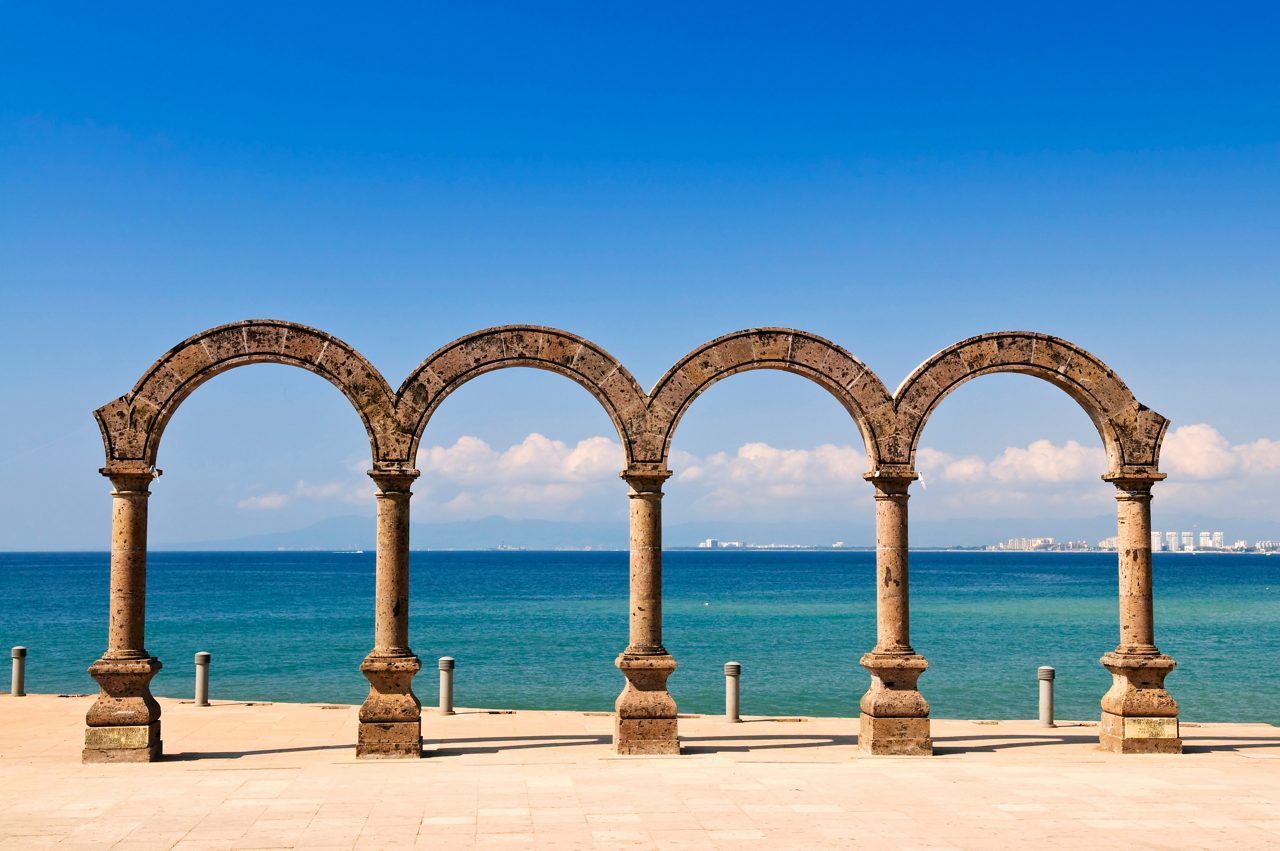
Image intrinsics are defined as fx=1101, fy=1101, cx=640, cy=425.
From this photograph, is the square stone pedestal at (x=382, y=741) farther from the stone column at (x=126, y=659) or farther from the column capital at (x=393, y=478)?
the column capital at (x=393, y=478)

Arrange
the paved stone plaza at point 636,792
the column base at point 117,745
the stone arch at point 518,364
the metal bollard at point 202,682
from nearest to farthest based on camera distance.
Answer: the paved stone plaza at point 636,792
the column base at point 117,745
the stone arch at point 518,364
the metal bollard at point 202,682

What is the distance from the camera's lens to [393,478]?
1336cm

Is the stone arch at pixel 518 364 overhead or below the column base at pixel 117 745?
overhead

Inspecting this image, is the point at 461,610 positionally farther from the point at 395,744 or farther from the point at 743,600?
the point at 395,744

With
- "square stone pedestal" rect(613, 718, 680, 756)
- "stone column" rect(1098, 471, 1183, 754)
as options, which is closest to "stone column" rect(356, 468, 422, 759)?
"square stone pedestal" rect(613, 718, 680, 756)

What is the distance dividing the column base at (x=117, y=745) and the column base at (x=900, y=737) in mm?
8774

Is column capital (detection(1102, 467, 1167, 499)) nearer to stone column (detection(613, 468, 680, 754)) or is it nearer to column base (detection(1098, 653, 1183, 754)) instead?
column base (detection(1098, 653, 1183, 754))

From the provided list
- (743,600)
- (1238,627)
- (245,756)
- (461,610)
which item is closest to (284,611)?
(461,610)

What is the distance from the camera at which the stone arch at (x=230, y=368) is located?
43.5 ft

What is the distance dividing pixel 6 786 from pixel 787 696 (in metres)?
20.1

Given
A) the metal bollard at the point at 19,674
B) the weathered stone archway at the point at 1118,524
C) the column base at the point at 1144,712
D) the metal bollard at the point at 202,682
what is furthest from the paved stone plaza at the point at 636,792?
the metal bollard at the point at 19,674

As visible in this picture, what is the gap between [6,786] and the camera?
11.5 meters

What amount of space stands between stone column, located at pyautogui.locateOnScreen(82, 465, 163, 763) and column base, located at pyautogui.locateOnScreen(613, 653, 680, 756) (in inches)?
221

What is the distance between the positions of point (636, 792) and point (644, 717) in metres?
2.28
